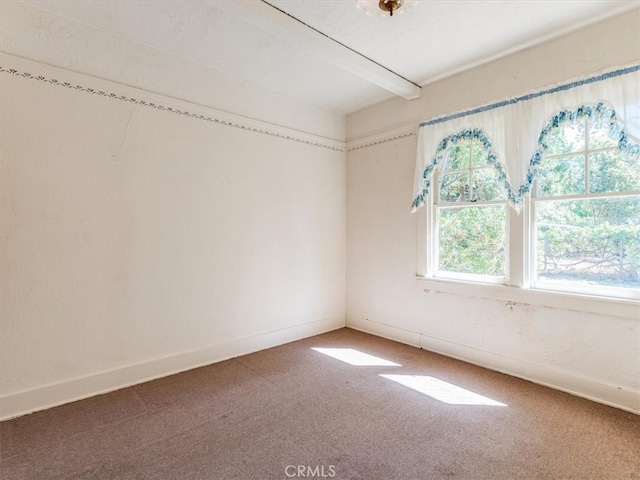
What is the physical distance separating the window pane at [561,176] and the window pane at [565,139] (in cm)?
6

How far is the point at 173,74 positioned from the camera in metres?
2.82

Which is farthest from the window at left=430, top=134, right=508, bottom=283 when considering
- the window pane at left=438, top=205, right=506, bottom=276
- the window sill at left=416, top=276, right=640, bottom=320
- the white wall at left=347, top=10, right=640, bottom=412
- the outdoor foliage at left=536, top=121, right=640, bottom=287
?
the outdoor foliage at left=536, top=121, right=640, bottom=287

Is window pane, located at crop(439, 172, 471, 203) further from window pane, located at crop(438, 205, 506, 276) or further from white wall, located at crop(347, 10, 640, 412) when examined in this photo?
white wall, located at crop(347, 10, 640, 412)

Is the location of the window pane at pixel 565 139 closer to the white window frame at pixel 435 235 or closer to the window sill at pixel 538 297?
the white window frame at pixel 435 235

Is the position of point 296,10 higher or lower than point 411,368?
higher

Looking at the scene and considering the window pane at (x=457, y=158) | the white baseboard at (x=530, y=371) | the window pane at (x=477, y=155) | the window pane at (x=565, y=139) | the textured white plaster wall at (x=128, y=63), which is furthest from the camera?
the window pane at (x=457, y=158)

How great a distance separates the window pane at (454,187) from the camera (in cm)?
317

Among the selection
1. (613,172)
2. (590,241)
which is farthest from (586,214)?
(613,172)

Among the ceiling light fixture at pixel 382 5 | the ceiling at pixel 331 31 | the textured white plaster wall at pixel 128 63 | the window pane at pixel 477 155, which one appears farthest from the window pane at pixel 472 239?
the textured white plaster wall at pixel 128 63

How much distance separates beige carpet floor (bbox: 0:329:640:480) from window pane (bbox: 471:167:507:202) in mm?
1541

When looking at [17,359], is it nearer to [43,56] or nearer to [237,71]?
[43,56]

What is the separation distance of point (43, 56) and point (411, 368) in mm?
3655

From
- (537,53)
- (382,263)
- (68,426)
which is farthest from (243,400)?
(537,53)

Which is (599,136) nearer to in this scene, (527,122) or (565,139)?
(565,139)
